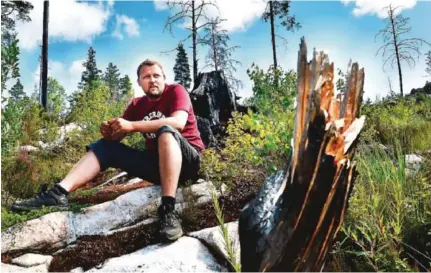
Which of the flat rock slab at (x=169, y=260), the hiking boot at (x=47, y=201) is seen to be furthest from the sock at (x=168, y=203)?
the hiking boot at (x=47, y=201)

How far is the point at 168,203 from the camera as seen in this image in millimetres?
3961

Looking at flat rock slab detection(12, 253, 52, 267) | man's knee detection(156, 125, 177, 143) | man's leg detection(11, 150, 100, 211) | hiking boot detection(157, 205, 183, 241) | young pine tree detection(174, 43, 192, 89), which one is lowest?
flat rock slab detection(12, 253, 52, 267)

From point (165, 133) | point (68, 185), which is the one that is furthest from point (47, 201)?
point (165, 133)

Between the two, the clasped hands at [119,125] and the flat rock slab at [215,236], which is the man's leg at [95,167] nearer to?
Result: the clasped hands at [119,125]

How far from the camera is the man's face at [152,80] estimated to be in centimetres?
455

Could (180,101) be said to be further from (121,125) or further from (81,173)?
(81,173)

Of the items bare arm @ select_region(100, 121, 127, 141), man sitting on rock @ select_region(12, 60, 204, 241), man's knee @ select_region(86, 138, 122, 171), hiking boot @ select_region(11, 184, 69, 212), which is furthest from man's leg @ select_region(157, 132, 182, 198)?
hiking boot @ select_region(11, 184, 69, 212)

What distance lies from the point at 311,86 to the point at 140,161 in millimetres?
2933

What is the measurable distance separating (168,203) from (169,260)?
1.75 feet

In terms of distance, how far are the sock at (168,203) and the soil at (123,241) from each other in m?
0.35

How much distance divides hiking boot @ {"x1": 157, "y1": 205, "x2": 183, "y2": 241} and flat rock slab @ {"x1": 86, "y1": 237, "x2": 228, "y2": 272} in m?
0.07

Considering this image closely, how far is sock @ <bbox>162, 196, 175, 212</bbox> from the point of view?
3936mm

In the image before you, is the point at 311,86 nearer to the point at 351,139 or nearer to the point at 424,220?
the point at 351,139

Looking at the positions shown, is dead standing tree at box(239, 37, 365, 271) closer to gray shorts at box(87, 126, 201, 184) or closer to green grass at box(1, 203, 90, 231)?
gray shorts at box(87, 126, 201, 184)
